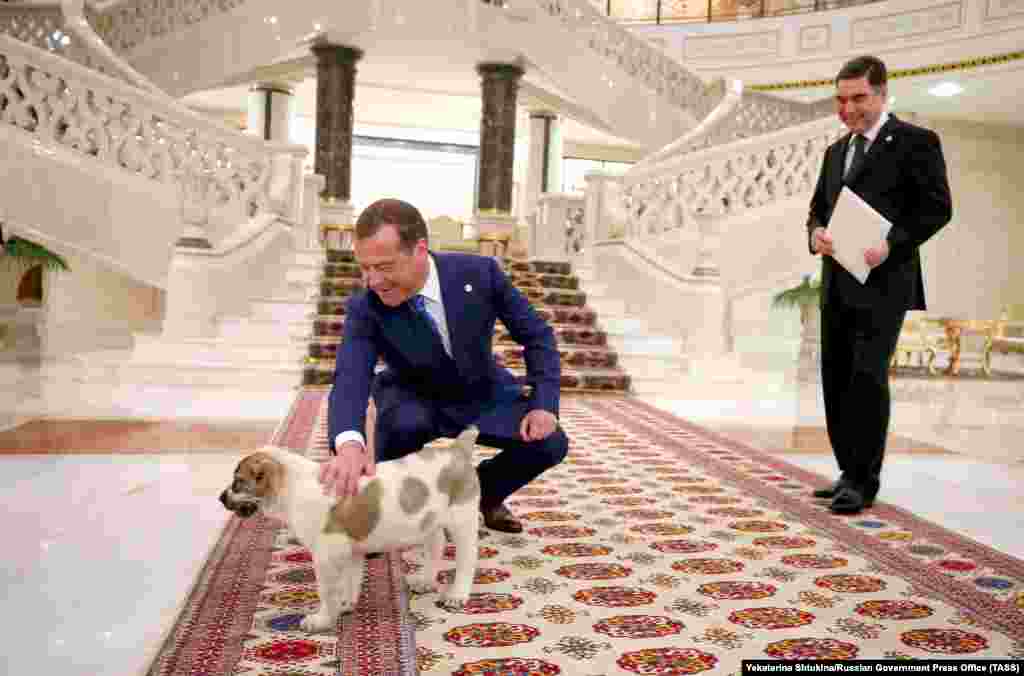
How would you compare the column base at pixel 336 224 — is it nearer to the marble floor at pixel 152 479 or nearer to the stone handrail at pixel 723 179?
the stone handrail at pixel 723 179

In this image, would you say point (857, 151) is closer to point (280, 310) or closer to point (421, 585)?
point (421, 585)

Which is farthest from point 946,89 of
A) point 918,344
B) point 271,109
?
point 271,109

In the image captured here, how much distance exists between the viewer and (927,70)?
12227 millimetres

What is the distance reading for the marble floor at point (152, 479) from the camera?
7.15 ft

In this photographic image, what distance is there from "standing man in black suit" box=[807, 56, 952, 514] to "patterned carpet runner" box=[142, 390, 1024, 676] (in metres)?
0.32

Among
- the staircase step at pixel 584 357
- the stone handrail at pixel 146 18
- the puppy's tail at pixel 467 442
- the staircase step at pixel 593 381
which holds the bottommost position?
the staircase step at pixel 593 381

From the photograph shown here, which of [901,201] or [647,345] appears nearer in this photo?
[901,201]

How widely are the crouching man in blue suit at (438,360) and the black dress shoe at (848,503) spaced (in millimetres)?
1344

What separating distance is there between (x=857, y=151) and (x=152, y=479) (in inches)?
121

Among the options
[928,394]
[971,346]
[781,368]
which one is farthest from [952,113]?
[928,394]

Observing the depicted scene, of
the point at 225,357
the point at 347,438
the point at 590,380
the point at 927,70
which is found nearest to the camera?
the point at 347,438

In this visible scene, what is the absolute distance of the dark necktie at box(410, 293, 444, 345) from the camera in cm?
242

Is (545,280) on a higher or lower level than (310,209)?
lower

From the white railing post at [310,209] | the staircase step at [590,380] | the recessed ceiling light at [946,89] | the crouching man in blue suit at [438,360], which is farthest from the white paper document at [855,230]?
the recessed ceiling light at [946,89]
